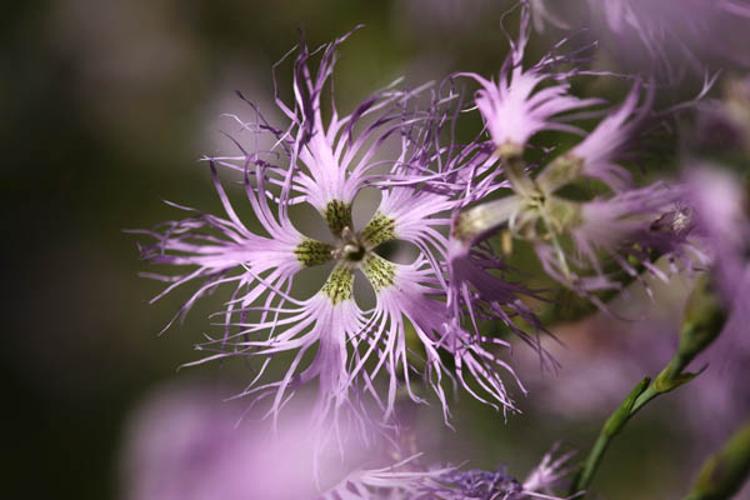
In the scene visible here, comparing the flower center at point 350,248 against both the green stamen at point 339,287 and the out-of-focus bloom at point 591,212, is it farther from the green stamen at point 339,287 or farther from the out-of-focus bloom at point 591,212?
the out-of-focus bloom at point 591,212

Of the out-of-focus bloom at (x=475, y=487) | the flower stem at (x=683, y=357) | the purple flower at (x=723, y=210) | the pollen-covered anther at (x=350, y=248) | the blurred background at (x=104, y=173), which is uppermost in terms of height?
the blurred background at (x=104, y=173)

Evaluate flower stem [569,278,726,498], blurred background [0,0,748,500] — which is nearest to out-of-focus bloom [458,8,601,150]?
flower stem [569,278,726,498]

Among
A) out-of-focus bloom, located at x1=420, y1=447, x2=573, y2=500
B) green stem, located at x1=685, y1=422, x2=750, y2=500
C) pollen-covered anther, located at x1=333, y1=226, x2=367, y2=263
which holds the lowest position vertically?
green stem, located at x1=685, y1=422, x2=750, y2=500

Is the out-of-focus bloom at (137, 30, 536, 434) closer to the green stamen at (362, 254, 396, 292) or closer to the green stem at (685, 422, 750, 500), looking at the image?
the green stamen at (362, 254, 396, 292)

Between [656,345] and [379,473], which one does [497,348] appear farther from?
[656,345]

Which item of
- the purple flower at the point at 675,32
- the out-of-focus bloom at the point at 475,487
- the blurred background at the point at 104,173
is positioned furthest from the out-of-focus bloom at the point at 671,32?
the blurred background at the point at 104,173

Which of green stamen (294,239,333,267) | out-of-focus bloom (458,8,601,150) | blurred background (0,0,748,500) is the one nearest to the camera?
out-of-focus bloom (458,8,601,150)

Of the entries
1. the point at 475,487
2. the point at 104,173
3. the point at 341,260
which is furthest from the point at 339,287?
the point at 104,173

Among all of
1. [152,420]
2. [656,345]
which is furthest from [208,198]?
[656,345]
